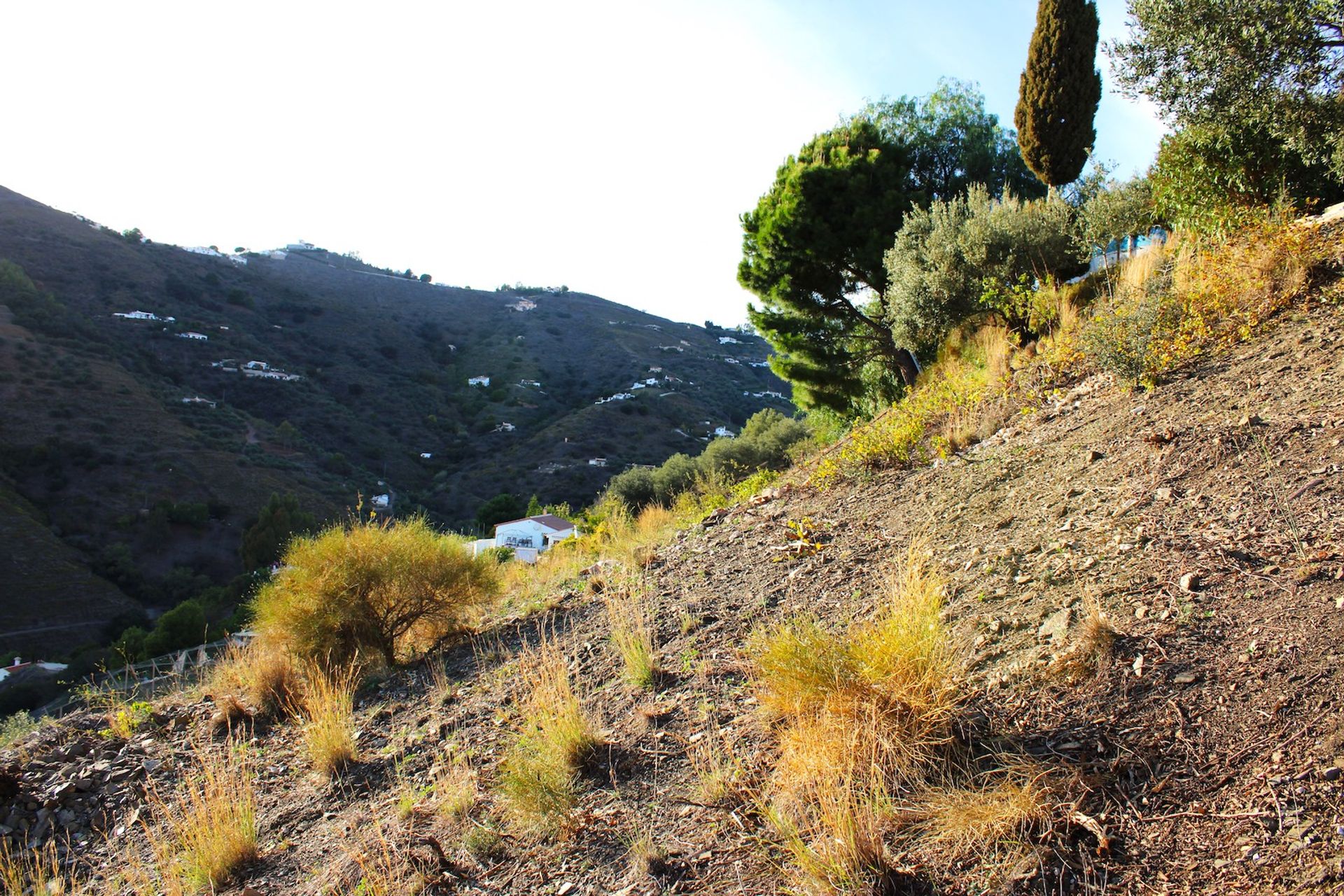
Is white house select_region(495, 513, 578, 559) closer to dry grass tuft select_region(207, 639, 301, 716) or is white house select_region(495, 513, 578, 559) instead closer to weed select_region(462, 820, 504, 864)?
dry grass tuft select_region(207, 639, 301, 716)

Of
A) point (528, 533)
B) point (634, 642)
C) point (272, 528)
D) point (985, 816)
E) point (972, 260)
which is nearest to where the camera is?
point (985, 816)

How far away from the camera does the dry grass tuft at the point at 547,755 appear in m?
3.25

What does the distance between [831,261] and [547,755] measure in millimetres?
10655

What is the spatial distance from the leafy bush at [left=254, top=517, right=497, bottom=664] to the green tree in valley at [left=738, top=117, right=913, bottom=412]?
7437mm

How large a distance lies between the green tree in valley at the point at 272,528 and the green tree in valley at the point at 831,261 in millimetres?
21898

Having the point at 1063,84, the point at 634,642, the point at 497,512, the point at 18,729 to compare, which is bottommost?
the point at 497,512

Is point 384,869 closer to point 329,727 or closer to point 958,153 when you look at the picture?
point 329,727

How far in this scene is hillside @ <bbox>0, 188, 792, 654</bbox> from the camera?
31016mm

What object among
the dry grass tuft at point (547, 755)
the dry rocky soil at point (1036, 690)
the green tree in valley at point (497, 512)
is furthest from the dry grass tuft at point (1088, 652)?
the green tree in valley at point (497, 512)

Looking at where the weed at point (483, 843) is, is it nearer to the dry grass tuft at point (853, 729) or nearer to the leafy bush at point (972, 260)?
the dry grass tuft at point (853, 729)

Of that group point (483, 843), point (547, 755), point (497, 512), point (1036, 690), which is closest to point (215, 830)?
point (483, 843)

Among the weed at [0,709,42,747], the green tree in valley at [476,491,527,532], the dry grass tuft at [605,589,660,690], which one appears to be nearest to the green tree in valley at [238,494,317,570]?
the green tree in valley at [476,491,527,532]

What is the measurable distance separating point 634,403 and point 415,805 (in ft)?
156

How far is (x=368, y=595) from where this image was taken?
738cm
